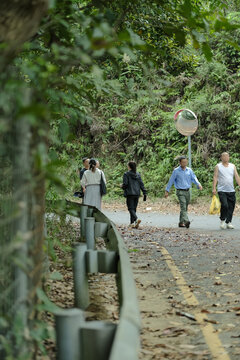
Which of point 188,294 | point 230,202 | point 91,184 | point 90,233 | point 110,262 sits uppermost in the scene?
point 91,184

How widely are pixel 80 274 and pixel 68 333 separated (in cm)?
247

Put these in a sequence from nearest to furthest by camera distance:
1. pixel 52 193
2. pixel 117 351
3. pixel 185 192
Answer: pixel 117 351 < pixel 52 193 < pixel 185 192

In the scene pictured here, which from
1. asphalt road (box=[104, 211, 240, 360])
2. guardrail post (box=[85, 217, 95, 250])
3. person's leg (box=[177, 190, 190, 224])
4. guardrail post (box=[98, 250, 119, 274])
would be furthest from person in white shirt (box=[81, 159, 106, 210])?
guardrail post (box=[98, 250, 119, 274])

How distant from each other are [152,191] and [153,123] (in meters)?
4.92

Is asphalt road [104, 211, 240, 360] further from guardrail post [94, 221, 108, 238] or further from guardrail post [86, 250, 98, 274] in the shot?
guardrail post [86, 250, 98, 274]

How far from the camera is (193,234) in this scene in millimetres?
15906

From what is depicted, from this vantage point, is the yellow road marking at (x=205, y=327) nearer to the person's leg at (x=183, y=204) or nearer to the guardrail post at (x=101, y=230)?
the guardrail post at (x=101, y=230)

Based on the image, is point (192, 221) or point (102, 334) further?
point (192, 221)

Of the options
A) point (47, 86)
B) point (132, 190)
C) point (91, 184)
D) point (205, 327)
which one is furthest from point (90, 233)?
point (132, 190)

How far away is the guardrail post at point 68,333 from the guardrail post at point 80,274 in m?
2.22

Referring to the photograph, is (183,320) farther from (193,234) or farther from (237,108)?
(237,108)

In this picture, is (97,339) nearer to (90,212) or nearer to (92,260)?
(92,260)

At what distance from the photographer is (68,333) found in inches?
125

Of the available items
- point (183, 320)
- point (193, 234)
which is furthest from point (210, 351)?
point (193, 234)
